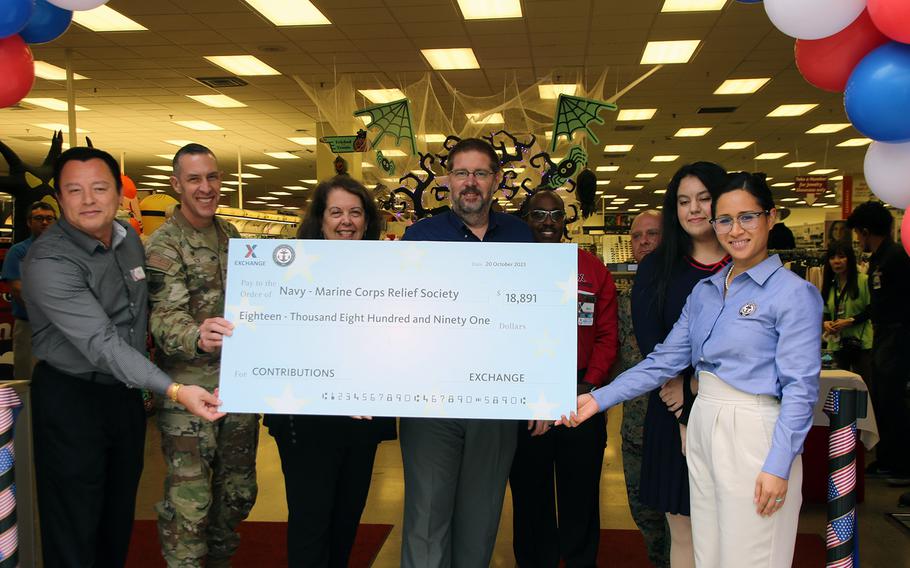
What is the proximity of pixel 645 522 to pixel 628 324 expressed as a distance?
0.89 metres

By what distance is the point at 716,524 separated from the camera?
2.05 metres

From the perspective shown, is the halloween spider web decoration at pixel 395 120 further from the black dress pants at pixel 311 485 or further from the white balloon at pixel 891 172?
the white balloon at pixel 891 172

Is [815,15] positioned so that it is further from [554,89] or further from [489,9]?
[554,89]

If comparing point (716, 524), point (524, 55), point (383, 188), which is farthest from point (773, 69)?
point (716, 524)

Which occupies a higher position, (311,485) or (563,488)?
(311,485)

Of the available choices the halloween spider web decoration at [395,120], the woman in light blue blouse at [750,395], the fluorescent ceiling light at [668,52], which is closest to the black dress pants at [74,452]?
the woman in light blue blouse at [750,395]

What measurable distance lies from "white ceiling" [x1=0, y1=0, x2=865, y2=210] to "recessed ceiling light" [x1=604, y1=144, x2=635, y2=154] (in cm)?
92

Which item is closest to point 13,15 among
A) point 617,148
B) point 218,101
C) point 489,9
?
point 489,9

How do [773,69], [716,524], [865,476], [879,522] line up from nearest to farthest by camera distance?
[716,524]
[879,522]
[865,476]
[773,69]

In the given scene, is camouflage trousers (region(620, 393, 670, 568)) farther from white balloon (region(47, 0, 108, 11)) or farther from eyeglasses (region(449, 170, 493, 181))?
white balloon (region(47, 0, 108, 11))

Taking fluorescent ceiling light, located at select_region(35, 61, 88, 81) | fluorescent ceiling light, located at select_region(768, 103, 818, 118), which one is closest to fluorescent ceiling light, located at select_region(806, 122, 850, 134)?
fluorescent ceiling light, located at select_region(768, 103, 818, 118)

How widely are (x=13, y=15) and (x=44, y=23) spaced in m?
0.38

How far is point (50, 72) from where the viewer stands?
31.6ft

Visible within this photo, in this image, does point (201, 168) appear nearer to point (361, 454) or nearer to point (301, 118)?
point (361, 454)
